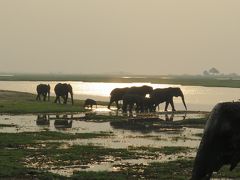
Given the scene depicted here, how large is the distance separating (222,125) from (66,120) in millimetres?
31401

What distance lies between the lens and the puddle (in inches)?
700

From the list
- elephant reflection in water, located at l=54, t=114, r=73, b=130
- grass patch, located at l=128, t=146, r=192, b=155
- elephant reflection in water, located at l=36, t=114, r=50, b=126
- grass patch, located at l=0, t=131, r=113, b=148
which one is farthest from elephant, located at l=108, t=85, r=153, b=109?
grass patch, located at l=128, t=146, r=192, b=155

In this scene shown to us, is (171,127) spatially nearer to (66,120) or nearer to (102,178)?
(66,120)

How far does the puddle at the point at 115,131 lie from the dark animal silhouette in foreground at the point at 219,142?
11.7 m

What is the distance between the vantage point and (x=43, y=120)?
3438 centimetres

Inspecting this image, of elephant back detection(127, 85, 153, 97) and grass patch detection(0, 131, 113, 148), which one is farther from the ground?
elephant back detection(127, 85, 153, 97)

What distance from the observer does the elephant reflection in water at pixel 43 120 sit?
31744 millimetres

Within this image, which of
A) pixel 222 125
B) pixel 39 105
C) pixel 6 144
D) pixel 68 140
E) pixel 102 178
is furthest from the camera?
pixel 39 105

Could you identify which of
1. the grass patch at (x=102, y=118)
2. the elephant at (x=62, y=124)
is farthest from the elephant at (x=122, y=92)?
the elephant at (x=62, y=124)

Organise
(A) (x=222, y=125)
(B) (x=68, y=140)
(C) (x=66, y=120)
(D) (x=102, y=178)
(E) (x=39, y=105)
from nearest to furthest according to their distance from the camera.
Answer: (A) (x=222, y=125), (D) (x=102, y=178), (B) (x=68, y=140), (C) (x=66, y=120), (E) (x=39, y=105)

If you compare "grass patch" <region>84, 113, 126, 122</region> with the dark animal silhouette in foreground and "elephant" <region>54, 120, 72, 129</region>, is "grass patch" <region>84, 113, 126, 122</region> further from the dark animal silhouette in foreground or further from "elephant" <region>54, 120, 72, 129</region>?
the dark animal silhouette in foreground

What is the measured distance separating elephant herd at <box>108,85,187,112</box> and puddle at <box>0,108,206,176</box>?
126 inches

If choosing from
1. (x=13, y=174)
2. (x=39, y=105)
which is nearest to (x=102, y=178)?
(x=13, y=174)

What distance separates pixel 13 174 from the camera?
1502 cm
